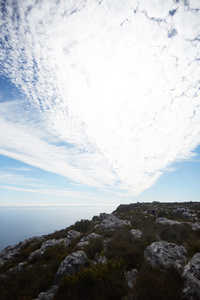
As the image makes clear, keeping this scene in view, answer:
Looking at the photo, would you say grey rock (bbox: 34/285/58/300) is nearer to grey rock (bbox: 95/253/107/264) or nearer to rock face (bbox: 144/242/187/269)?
grey rock (bbox: 95/253/107/264)

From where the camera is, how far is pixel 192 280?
14.0ft

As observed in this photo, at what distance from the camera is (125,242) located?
8.39 meters

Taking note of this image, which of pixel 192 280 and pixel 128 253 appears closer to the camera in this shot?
pixel 192 280

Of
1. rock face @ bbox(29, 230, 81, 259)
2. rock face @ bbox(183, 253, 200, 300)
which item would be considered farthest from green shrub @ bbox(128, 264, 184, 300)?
rock face @ bbox(29, 230, 81, 259)

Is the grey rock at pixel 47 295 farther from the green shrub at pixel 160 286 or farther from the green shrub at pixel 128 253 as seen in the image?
the green shrub at pixel 128 253

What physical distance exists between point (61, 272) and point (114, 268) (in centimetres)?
232

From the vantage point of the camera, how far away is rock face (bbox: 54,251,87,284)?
19.1ft

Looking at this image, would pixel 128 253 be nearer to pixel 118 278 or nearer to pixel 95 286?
pixel 118 278

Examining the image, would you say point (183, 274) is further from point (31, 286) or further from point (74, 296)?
point (31, 286)

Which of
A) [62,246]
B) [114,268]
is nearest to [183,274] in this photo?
[114,268]

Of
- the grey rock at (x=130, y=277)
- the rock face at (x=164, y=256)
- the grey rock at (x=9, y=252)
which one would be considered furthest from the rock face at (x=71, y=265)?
the grey rock at (x=9, y=252)

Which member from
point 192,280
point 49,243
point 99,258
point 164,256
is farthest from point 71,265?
point 49,243

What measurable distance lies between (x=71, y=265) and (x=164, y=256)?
4.23 metres

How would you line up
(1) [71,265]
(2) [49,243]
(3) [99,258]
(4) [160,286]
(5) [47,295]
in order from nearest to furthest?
(4) [160,286]
(5) [47,295]
(1) [71,265]
(3) [99,258]
(2) [49,243]
